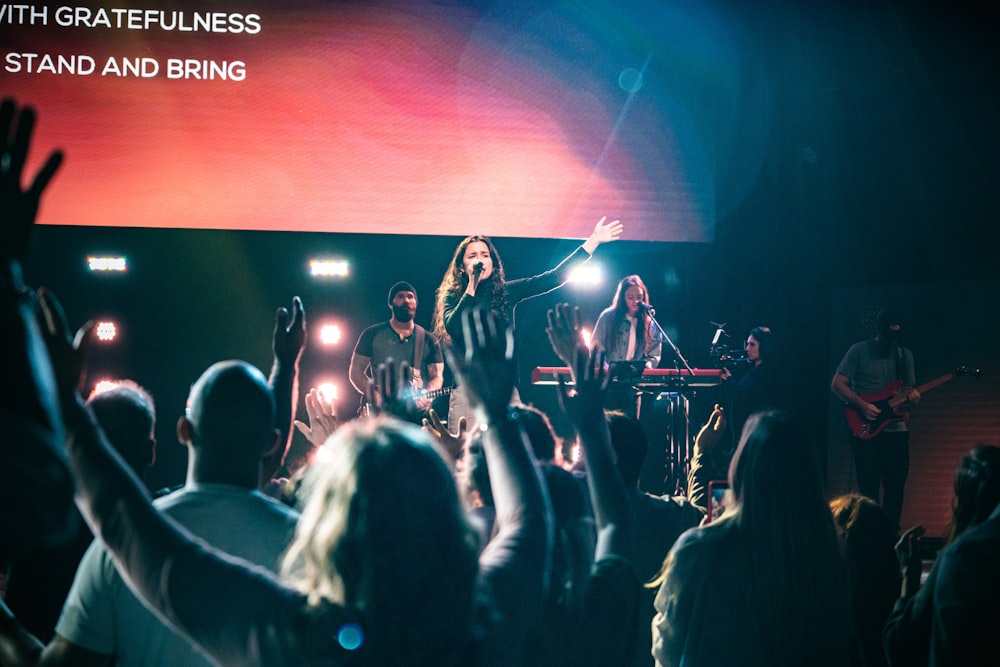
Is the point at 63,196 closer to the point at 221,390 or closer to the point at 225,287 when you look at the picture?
the point at 225,287

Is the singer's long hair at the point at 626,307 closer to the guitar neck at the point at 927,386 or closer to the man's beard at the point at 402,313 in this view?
the man's beard at the point at 402,313

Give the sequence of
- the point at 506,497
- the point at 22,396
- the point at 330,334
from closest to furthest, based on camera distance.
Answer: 1. the point at 22,396
2. the point at 506,497
3. the point at 330,334

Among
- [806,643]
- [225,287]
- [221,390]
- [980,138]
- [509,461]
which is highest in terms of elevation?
[980,138]

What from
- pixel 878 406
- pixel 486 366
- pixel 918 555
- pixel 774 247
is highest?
pixel 774 247

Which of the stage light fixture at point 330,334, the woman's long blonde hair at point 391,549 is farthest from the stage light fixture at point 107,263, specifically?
the woman's long blonde hair at point 391,549

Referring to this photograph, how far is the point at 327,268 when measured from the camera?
7.25m

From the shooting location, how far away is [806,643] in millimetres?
1793

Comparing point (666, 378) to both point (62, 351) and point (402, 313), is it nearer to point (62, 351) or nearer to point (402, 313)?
point (402, 313)

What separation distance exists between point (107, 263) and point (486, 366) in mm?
6329

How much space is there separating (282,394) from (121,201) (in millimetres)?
4675

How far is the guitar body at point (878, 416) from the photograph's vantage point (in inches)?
253

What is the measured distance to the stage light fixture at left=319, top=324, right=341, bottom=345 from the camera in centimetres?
736

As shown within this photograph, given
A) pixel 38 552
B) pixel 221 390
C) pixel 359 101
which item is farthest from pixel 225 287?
pixel 221 390

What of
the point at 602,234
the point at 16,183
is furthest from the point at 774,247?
the point at 16,183
